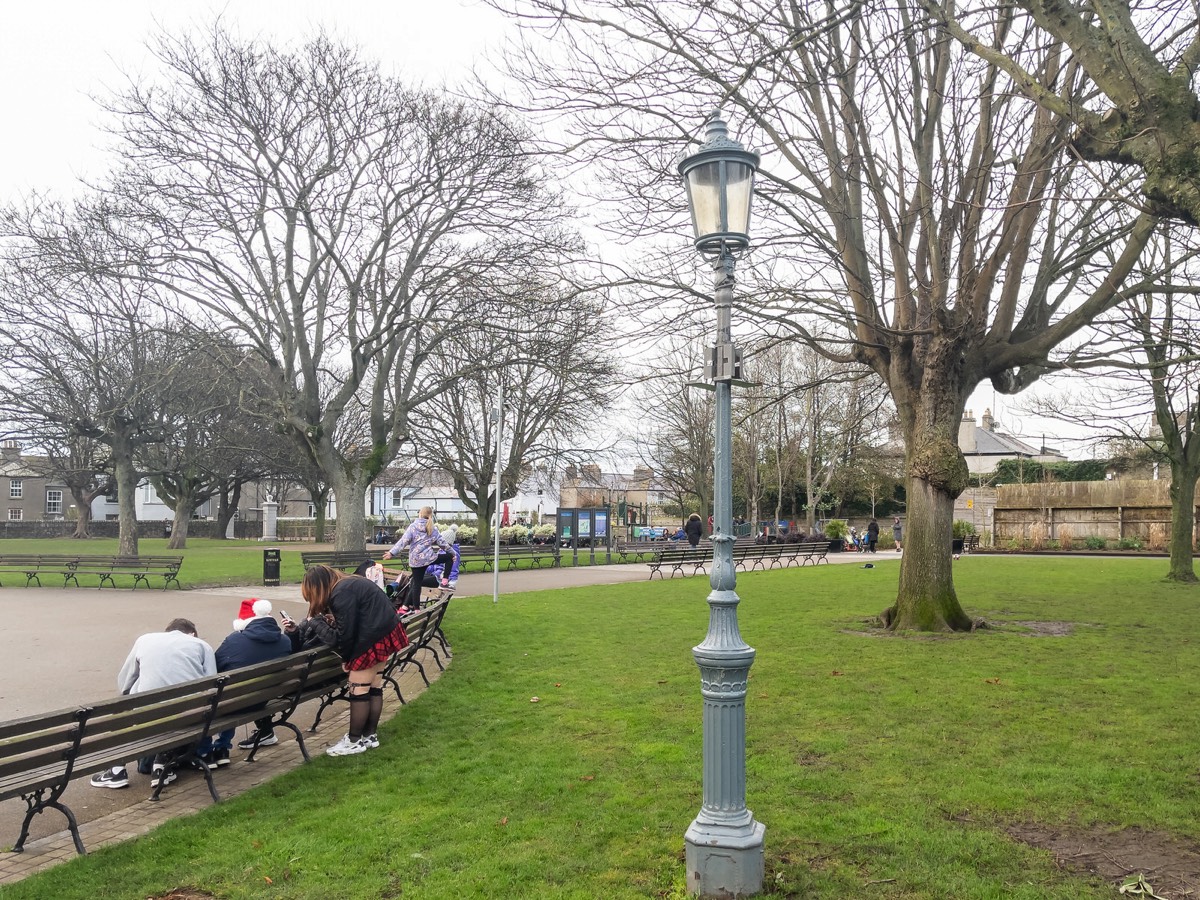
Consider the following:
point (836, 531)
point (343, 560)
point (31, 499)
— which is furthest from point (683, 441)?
point (31, 499)

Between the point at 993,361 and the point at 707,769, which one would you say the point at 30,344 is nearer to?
the point at 993,361

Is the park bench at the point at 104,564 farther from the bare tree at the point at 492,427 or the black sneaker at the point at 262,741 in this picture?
the black sneaker at the point at 262,741

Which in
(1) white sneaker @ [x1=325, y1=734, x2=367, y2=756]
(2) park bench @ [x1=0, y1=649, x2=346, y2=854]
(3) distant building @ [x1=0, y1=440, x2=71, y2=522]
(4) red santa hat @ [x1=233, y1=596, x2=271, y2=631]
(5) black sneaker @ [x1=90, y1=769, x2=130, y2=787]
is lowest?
(5) black sneaker @ [x1=90, y1=769, x2=130, y2=787]

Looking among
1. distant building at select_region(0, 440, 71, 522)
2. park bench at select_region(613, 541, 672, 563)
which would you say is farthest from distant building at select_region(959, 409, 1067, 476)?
distant building at select_region(0, 440, 71, 522)

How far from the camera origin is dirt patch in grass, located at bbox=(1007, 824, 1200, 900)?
4352 mm

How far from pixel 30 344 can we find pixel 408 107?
15637 mm

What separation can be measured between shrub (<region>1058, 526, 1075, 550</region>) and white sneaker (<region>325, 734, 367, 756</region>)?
3693 cm

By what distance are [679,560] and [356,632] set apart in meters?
18.1

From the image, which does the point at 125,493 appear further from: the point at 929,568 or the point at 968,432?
the point at 968,432

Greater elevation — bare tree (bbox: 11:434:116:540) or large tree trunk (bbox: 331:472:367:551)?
bare tree (bbox: 11:434:116:540)

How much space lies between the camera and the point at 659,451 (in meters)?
46.1

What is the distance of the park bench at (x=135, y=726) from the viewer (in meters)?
4.73

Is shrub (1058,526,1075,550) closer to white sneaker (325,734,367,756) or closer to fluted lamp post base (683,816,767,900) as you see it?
white sneaker (325,734,367,756)

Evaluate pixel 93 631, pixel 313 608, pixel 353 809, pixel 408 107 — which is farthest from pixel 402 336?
pixel 353 809
